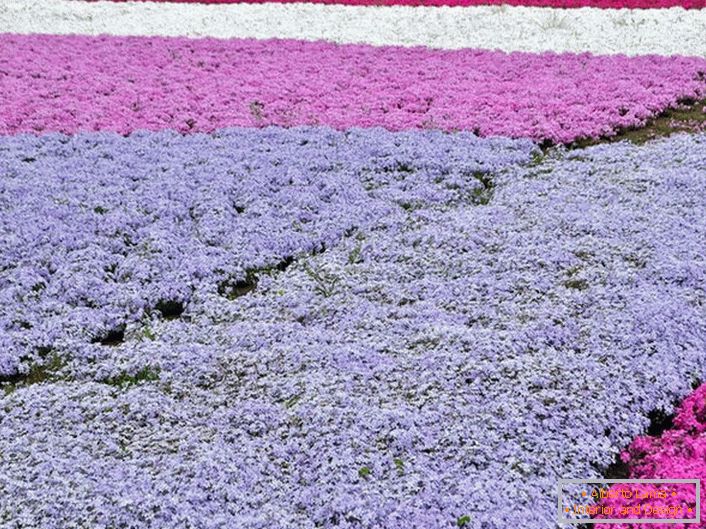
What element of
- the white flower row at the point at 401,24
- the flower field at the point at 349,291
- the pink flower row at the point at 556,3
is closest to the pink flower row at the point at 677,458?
the flower field at the point at 349,291

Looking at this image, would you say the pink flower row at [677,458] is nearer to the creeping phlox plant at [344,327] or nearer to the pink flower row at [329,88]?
the creeping phlox plant at [344,327]

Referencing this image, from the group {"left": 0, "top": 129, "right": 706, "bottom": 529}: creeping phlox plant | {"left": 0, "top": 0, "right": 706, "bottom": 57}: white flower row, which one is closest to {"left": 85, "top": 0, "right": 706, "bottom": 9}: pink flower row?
{"left": 0, "top": 0, "right": 706, "bottom": 57}: white flower row

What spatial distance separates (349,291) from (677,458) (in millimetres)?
4081

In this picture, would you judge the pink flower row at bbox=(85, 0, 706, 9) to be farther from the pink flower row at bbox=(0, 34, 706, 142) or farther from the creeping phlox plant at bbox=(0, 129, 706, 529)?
the creeping phlox plant at bbox=(0, 129, 706, 529)

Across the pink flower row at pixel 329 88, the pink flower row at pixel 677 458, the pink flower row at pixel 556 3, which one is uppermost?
the pink flower row at pixel 556 3

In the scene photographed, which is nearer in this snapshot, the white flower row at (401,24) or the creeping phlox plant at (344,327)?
the creeping phlox plant at (344,327)

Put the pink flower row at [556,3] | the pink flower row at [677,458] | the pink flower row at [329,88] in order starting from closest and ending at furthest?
the pink flower row at [677,458], the pink flower row at [329,88], the pink flower row at [556,3]

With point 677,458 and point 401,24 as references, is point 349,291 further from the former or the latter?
point 401,24

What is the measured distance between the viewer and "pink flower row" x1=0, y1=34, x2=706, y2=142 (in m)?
15.3

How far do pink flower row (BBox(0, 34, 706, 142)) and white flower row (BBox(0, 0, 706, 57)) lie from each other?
137 centimetres

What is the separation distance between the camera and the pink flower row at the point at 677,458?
636 cm

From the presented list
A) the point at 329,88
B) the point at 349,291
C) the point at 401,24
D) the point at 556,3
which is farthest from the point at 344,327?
the point at 556,3

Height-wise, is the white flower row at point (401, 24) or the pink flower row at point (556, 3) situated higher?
the pink flower row at point (556, 3)

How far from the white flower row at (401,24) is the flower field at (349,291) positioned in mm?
2259
